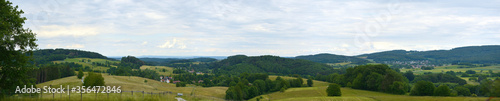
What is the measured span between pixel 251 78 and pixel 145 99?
123989mm

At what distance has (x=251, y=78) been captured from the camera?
136625mm

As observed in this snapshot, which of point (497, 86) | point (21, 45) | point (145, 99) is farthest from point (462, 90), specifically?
point (21, 45)

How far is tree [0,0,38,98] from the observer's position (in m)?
16.3

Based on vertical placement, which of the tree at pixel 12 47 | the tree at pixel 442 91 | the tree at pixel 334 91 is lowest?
the tree at pixel 334 91

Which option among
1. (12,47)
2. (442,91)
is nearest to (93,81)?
(12,47)

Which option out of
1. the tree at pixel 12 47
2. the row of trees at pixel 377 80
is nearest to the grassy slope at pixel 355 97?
the row of trees at pixel 377 80

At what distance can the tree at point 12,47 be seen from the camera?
642 inches

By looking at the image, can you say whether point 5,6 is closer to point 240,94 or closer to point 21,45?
point 21,45

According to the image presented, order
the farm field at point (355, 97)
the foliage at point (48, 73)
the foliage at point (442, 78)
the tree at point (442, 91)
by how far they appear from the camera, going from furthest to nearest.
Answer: the foliage at point (442, 78) < the foliage at point (48, 73) < the tree at point (442, 91) < the farm field at point (355, 97)

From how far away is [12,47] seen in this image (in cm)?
1666

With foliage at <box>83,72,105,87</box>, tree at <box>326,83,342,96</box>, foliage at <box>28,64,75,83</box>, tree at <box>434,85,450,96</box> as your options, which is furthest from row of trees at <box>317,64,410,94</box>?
foliage at <box>28,64,75,83</box>

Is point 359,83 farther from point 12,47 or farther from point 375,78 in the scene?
point 12,47

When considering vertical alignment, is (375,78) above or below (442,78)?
above

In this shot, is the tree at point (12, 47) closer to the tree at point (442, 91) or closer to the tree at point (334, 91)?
the tree at point (334, 91)
